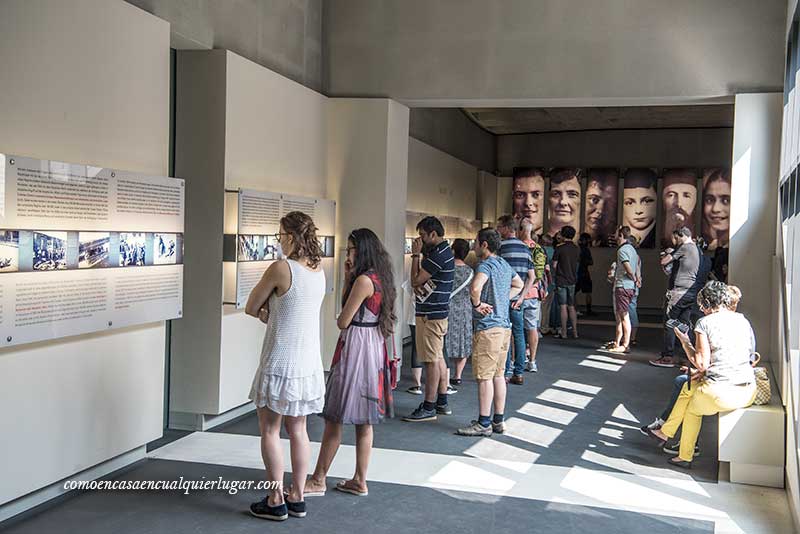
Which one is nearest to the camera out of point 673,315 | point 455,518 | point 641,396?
point 455,518

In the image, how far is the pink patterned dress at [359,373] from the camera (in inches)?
205

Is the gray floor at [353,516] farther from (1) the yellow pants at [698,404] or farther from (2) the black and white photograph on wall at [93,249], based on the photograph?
(2) the black and white photograph on wall at [93,249]

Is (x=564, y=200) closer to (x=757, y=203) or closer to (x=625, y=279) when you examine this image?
(x=625, y=279)

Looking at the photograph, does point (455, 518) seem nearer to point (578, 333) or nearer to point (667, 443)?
point (667, 443)

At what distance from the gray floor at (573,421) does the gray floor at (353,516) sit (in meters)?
1.12

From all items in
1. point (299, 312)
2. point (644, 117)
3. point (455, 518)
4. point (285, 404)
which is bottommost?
point (455, 518)

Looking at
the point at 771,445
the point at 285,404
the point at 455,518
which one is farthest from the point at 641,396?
the point at 285,404

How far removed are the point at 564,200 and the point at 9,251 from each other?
53.9ft

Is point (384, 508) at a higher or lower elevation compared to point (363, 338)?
lower

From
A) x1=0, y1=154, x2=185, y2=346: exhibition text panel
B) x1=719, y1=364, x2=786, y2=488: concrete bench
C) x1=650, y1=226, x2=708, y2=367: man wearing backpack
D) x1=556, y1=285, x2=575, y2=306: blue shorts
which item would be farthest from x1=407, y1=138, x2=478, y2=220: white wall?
x1=719, y1=364, x2=786, y2=488: concrete bench

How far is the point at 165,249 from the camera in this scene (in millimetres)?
6184

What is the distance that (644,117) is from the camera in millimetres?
18578

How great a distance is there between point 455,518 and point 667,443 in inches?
109

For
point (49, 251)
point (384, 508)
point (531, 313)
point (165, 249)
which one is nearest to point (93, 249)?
point (49, 251)
